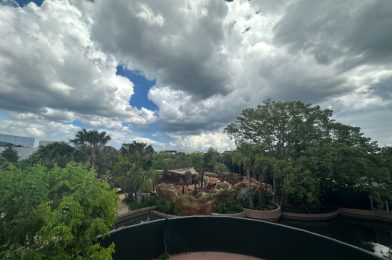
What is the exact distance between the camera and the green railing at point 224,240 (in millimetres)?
9719

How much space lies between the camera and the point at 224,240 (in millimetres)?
12945

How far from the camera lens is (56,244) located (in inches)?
204

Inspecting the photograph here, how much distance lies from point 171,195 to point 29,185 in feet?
68.2

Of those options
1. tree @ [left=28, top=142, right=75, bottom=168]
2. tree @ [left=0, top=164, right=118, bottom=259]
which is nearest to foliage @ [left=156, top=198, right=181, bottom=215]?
tree @ [left=0, top=164, right=118, bottom=259]

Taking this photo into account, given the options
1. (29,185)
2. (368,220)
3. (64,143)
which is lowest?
(368,220)

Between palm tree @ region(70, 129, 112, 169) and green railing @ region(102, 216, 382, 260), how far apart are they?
106 ft

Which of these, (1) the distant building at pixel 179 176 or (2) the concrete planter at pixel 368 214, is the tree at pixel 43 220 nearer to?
(2) the concrete planter at pixel 368 214

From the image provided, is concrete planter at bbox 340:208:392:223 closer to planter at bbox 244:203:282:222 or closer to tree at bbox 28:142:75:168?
planter at bbox 244:203:282:222

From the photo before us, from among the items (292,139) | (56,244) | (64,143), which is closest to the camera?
(56,244)

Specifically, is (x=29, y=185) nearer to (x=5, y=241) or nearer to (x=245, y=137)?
(x=5, y=241)

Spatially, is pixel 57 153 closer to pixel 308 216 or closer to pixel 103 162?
pixel 103 162

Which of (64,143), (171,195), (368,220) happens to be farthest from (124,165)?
(368,220)

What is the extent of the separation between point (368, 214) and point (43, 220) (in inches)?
1161

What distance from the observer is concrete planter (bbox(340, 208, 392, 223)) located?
892 inches
